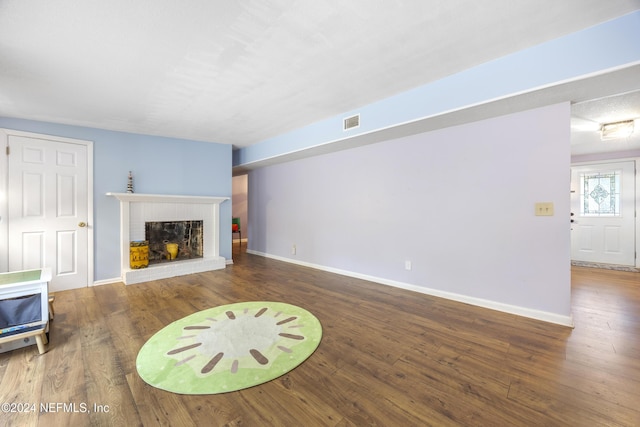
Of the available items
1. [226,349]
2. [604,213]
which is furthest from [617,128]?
[226,349]

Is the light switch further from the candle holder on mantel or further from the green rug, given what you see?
the candle holder on mantel

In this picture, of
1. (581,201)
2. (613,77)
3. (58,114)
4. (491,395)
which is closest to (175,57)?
(58,114)

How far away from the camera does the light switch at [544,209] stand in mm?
2471

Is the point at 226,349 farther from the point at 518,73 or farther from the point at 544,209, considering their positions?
the point at 518,73

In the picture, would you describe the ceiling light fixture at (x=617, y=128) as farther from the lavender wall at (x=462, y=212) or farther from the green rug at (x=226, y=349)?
the green rug at (x=226, y=349)

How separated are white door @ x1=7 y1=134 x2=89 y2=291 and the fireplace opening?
2.86 feet

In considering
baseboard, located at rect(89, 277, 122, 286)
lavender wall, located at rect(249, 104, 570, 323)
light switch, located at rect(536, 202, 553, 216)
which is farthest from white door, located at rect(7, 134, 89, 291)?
light switch, located at rect(536, 202, 553, 216)

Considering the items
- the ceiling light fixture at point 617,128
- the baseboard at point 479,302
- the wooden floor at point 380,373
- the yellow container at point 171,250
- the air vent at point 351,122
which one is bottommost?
the wooden floor at point 380,373

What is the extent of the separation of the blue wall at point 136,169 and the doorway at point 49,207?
0.38 ft

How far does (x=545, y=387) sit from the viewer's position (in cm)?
157

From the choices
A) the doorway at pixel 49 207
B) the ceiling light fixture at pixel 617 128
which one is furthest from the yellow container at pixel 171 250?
the ceiling light fixture at pixel 617 128

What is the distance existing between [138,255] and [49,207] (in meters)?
1.27

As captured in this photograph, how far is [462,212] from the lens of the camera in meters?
3.02

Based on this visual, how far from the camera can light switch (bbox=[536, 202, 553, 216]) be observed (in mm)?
2471
